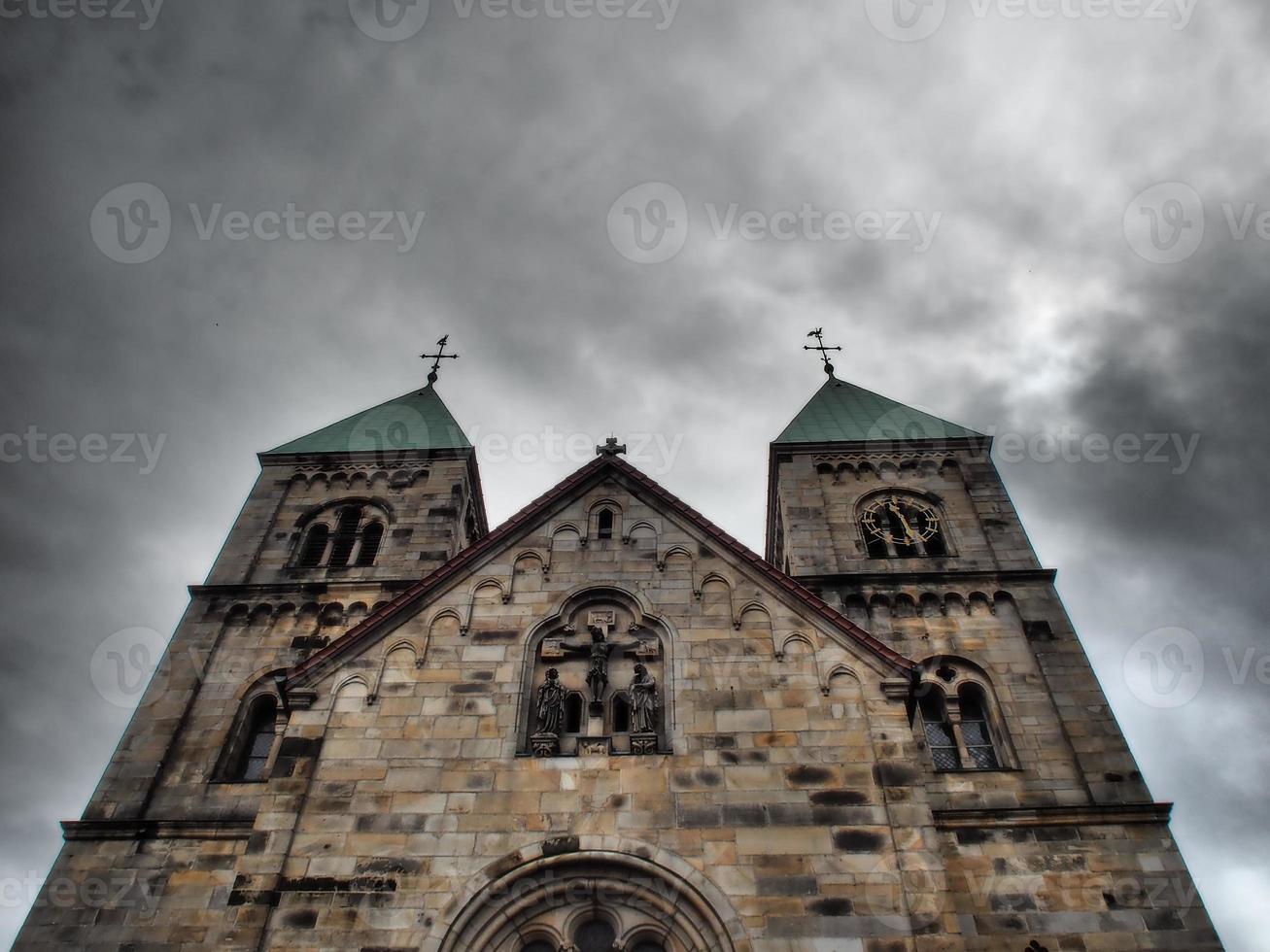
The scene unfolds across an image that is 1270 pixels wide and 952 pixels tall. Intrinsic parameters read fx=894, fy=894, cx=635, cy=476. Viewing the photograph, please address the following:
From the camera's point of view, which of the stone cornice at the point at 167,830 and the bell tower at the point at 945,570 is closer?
the stone cornice at the point at 167,830

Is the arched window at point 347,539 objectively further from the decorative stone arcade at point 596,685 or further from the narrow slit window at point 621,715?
the narrow slit window at point 621,715

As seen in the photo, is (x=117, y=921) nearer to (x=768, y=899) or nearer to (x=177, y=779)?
(x=177, y=779)

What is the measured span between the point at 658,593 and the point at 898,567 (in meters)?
8.97

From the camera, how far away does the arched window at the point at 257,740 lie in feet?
59.4

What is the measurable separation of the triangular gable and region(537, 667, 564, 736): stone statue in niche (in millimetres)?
2817

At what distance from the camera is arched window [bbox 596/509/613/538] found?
16.5 metres

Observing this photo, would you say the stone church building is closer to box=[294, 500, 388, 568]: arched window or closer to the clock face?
the clock face

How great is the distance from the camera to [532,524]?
1648 cm

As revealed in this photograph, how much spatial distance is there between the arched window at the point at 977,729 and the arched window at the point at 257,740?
14.1 m

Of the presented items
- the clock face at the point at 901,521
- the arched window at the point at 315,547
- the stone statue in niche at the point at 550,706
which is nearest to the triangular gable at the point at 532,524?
the stone statue in niche at the point at 550,706

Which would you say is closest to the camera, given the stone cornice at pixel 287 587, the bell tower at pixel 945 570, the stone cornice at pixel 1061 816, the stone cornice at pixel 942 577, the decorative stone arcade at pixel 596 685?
the decorative stone arcade at pixel 596 685

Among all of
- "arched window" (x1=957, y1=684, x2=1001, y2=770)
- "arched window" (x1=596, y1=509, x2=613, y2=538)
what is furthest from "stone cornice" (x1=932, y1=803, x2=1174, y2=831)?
"arched window" (x1=596, y1=509, x2=613, y2=538)

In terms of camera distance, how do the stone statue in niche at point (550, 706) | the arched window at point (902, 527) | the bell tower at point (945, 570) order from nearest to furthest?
the stone statue in niche at point (550, 706) → the bell tower at point (945, 570) → the arched window at point (902, 527)

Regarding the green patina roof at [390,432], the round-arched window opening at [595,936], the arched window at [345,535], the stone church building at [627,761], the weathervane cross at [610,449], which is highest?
the green patina roof at [390,432]
